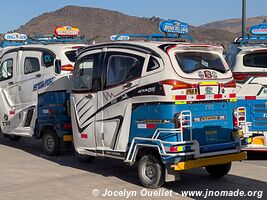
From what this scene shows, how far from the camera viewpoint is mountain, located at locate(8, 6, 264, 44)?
51969 millimetres

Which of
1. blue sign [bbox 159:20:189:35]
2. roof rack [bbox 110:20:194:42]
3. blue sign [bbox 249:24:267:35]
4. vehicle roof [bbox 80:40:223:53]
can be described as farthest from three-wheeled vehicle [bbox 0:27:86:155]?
blue sign [bbox 249:24:267:35]

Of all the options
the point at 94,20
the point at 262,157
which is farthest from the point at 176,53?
the point at 94,20

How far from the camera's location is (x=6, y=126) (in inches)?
503

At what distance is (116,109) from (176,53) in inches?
55.7

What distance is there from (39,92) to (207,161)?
512cm

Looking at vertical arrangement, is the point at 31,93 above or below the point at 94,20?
below

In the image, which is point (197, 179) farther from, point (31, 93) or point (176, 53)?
point (31, 93)

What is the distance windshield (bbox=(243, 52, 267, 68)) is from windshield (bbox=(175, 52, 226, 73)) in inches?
90.7

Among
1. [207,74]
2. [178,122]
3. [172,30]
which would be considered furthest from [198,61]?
[172,30]

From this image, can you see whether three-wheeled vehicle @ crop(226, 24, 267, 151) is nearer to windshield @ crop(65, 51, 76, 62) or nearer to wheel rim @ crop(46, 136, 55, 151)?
windshield @ crop(65, 51, 76, 62)

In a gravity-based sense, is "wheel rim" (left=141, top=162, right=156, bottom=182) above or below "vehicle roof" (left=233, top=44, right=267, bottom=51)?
below

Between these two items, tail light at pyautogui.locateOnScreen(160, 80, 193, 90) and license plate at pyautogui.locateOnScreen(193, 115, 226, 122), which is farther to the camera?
license plate at pyautogui.locateOnScreen(193, 115, 226, 122)

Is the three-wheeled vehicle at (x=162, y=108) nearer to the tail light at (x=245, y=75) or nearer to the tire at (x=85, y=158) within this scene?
the tire at (x=85, y=158)

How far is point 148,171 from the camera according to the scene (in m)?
8.17
